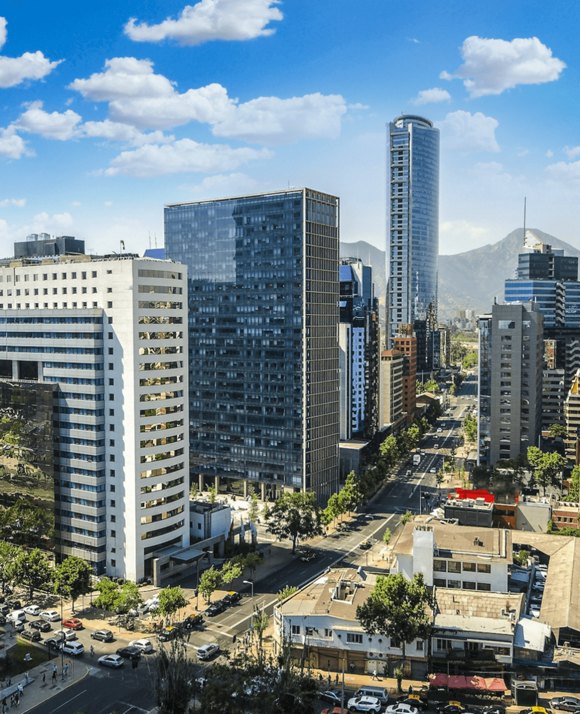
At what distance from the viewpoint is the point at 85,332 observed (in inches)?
3750

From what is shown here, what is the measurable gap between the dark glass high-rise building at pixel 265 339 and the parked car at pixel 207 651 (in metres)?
60.1

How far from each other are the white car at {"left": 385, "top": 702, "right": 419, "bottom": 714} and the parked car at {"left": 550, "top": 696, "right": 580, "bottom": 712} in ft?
42.4

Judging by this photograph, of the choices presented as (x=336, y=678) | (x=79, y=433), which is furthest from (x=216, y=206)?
(x=336, y=678)

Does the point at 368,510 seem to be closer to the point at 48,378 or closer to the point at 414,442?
the point at 414,442

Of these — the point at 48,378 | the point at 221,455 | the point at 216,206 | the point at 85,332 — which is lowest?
the point at 221,455

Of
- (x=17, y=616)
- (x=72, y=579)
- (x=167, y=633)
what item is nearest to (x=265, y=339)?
(x=72, y=579)

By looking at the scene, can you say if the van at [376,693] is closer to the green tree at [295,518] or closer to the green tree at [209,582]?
the green tree at [209,582]

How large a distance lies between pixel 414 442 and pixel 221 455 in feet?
198

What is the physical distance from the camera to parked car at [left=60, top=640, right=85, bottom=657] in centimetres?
7375

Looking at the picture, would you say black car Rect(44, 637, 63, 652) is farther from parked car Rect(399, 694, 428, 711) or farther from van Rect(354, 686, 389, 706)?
parked car Rect(399, 694, 428, 711)

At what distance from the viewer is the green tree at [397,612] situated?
66500 mm

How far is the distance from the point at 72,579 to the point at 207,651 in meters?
19.7

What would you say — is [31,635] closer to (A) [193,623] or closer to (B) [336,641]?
(A) [193,623]

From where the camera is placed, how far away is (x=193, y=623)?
80.8m
